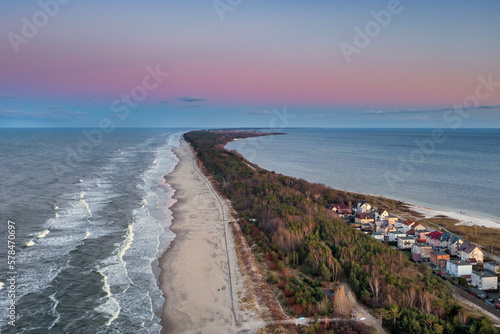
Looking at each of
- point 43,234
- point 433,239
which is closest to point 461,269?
point 433,239

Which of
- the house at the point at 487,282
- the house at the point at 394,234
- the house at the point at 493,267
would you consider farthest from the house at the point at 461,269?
the house at the point at 394,234

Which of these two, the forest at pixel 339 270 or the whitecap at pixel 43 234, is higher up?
the forest at pixel 339 270

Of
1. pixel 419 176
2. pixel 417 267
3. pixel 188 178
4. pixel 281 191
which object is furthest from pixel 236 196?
pixel 419 176

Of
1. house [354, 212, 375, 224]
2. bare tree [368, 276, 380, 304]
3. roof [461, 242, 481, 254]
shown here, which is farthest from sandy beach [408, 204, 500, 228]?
bare tree [368, 276, 380, 304]

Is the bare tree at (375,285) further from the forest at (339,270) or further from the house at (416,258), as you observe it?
the house at (416,258)

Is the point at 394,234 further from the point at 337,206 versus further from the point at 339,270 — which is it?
the point at 339,270
